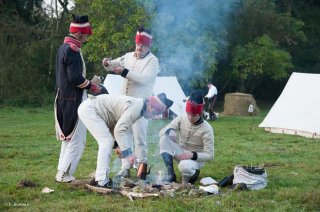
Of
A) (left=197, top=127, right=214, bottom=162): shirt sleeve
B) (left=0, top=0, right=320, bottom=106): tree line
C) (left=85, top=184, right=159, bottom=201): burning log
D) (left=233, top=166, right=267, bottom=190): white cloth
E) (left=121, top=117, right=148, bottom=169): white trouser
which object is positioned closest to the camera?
(left=85, top=184, right=159, bottom=201): burning log

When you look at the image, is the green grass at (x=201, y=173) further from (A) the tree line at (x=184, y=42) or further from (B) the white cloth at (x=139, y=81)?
(A) the tree line at (x=184, y=42)

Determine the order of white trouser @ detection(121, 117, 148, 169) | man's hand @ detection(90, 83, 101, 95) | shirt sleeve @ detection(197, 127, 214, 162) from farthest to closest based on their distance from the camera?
1. white trouser @ detection(121, 117, 148, 169)
2. shirt sleeve @ detection(197, 127, 214, 162)
3. man's hand @ detection(90, 83, 101, 95)

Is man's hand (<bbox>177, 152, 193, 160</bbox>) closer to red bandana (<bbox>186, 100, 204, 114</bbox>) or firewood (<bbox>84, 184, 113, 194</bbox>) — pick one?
red bandana (<bbox>186, 100, 204, 114</bbox>)

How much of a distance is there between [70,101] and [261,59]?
18.5 m

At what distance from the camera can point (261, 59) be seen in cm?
2422

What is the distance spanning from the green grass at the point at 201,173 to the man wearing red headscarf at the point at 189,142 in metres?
0.47

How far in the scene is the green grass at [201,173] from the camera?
546 cm

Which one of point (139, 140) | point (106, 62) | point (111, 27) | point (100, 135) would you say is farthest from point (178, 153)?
point (111, 27)

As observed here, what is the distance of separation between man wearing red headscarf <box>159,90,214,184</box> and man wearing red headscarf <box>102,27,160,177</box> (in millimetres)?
269

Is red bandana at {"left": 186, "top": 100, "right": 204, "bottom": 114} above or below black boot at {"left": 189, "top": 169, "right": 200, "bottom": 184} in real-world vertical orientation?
above

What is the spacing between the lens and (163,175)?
6.74 meters

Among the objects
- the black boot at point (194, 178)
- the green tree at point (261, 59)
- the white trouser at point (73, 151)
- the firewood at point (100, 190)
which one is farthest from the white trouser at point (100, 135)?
the green tree at point (261, 59)

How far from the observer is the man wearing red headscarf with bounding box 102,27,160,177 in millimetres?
6801

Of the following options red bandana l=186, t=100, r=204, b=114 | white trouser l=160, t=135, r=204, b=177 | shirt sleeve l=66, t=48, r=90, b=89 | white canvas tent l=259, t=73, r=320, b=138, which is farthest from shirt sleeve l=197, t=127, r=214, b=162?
white canvas tent l=259, t=73, r=320, b=138
